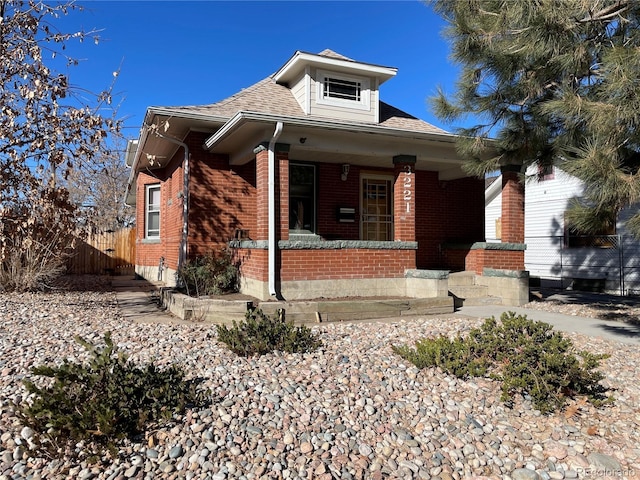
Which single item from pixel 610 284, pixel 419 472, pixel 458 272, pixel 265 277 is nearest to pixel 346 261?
pixel 265 277

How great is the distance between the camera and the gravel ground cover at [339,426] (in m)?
3.03

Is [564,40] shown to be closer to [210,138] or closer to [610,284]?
[210,138]

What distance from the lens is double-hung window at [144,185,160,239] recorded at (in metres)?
14.0

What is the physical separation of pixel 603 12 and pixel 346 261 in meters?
5.31

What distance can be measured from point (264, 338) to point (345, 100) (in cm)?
648

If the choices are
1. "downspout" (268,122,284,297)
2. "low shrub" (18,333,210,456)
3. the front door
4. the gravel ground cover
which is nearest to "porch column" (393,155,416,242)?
the front door

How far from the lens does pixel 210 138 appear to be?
903 cm

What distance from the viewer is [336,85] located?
9914 millimetres

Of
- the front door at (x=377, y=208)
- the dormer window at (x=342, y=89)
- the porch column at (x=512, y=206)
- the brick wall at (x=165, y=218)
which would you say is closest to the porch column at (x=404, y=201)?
the dormer window at (x=342, y=89)

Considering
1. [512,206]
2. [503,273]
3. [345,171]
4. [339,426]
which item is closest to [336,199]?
[345,171]

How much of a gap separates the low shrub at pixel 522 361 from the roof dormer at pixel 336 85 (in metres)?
6.12

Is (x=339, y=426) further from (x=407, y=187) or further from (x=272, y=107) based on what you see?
(x=272, y=107)

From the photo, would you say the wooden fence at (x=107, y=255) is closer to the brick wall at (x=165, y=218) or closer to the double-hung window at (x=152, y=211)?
the brick wall at (x=165, y=218)

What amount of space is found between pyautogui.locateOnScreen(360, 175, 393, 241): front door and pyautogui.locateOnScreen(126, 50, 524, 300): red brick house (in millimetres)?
27
